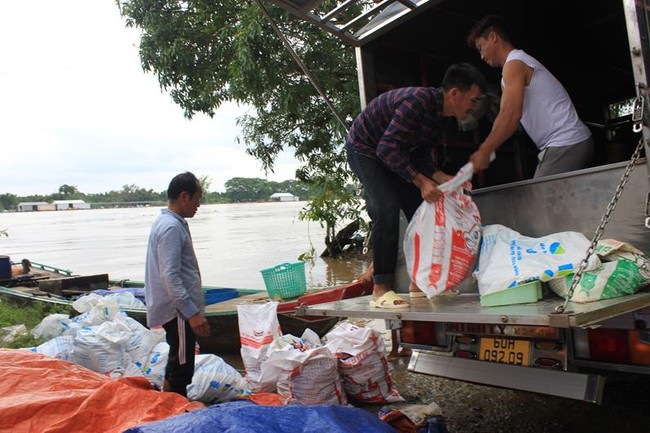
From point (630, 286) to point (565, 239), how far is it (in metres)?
0.36

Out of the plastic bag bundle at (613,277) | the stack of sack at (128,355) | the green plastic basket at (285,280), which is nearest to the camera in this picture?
the plastic bag bundle at (613,277)

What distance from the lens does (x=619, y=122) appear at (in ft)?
20.0

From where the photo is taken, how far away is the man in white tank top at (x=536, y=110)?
113 inches

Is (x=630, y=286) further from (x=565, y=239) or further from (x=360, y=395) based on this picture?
(x=360, y=395)

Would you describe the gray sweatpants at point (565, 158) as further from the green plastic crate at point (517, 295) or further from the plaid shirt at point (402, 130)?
the green plastic crate at point (517, 295)

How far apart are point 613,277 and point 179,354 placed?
2.39m

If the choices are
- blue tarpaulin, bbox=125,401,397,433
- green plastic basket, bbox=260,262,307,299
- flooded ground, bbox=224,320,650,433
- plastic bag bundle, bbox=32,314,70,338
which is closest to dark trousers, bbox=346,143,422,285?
flooded ground, bbox=224,320,650,433

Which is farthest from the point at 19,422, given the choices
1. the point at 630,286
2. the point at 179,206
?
the point at 630,286

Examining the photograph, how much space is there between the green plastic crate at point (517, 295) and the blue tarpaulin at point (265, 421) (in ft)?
2.55

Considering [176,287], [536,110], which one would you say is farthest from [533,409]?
[176,287]

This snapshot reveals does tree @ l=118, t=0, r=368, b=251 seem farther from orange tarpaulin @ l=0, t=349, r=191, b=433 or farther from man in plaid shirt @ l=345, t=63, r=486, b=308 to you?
orange tarpaulin @ l=0, t=349, r=191, b=433

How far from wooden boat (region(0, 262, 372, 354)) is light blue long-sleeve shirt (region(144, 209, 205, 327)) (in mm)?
740

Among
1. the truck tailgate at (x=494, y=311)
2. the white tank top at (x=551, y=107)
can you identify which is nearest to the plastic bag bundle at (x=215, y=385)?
the truck tailgate at (x=494, y=311)

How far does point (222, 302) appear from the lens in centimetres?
643
